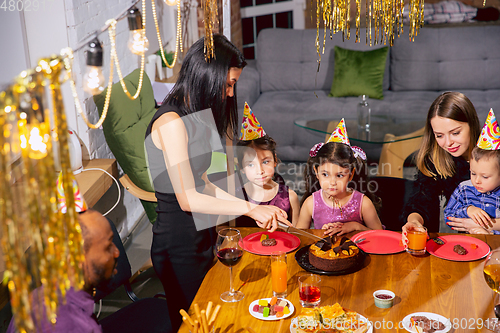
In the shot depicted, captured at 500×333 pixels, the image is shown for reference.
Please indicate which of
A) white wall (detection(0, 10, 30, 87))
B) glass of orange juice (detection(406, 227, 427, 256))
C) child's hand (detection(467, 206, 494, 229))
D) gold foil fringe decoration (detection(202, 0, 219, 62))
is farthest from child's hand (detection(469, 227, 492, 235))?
white wall (detection(0, 10, 30, 87))

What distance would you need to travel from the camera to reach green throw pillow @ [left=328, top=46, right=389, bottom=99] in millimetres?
4293

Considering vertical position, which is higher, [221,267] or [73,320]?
[73,320]

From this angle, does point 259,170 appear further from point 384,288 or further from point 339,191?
point 384,288

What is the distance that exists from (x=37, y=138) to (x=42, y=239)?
0.51 ft

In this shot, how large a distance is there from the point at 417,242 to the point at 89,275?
1.06 metres

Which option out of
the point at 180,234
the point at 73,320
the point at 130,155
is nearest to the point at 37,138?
the point at 73,320

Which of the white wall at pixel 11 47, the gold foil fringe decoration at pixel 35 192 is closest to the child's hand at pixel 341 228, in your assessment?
the gold foil fringe decoration at pixel 35 192

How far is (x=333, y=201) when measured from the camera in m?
2.14

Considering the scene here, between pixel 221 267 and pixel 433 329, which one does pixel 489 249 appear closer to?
pixel 433 329

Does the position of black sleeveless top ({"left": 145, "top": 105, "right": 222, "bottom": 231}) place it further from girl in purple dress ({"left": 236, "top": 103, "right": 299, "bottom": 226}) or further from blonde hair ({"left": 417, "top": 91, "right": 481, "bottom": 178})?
blonde hair ({"left": 417, "top": 91, "right": 481, "bottom": 178})

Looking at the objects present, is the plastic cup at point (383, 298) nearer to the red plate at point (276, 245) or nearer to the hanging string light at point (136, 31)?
the red plate at point (276, 245)

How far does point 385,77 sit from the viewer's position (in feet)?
14.7

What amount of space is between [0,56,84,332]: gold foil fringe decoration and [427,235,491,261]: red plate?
1.22m

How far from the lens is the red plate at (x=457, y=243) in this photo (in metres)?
1.50
